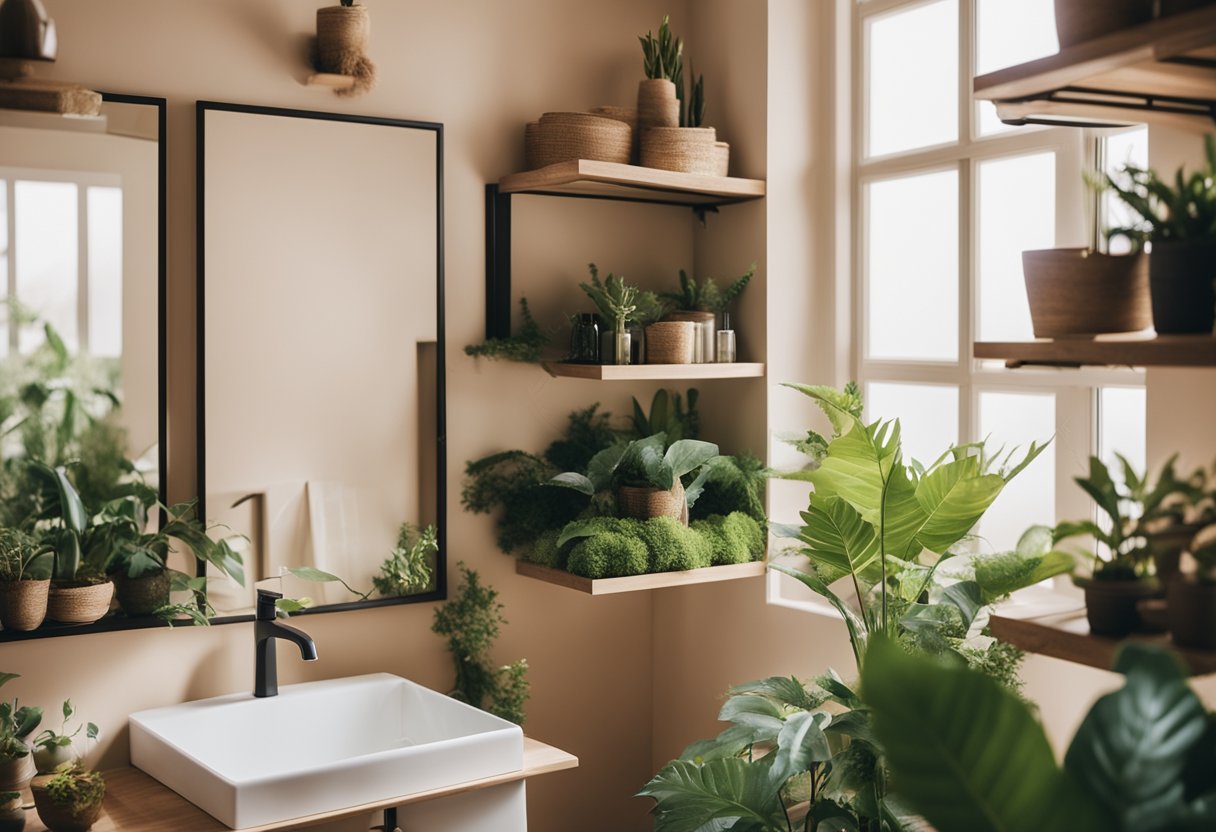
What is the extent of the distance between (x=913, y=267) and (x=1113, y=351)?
1297mm

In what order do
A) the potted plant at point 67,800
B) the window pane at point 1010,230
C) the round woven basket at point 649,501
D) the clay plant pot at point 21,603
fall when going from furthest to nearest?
the round woven basket at point 649,501, the window pane at point 1010,230, the clay plant pot at point 21,603, the potted plant at point 67,800

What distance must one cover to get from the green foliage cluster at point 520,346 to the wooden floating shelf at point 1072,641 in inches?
60.1

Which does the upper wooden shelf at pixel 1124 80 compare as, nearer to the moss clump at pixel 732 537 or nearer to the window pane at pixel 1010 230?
the window pane at pixel 1010 230

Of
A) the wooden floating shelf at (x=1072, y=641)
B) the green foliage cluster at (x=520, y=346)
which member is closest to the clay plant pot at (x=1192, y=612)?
the wooden floating shelf at (x=1072, y=641)

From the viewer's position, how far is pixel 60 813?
222cm

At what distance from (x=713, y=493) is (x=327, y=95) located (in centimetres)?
138

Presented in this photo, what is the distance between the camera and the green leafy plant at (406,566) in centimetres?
296

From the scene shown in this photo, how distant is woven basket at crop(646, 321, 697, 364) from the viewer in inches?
118

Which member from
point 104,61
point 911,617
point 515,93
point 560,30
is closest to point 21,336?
point 104,61

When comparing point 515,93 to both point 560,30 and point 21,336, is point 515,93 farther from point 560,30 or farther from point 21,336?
point 21,336

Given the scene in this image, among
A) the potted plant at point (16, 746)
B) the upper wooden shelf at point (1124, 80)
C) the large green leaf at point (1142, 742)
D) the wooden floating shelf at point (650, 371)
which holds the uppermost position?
the upper wooden shelf at point (1124, 80)

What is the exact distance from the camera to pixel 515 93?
3156 mm

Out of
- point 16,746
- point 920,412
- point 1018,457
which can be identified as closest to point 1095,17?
point 1018,457

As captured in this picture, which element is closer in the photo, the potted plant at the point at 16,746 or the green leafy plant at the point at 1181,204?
the green leafy plant at the point at 1181,204
